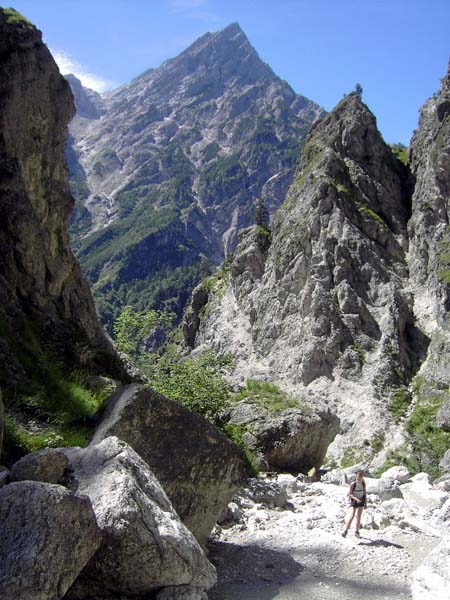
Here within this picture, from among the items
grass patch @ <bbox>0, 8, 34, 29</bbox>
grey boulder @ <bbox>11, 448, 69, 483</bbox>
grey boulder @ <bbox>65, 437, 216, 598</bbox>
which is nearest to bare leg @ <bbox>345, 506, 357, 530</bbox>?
grey boulder @ <bbox>65, 437, 216, 598</bbox>

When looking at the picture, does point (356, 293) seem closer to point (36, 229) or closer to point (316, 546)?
point (36, 229)

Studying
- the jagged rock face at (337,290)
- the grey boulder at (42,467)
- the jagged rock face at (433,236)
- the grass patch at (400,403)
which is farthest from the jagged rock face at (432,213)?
the grey boulder at (42,467)

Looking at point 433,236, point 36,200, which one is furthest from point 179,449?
point 433,236

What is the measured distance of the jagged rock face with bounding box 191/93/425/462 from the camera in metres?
48.0

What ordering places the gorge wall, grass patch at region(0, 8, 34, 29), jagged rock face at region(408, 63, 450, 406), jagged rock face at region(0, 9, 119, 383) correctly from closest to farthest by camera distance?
the gorge wall → jagged rock face at region(0, 9, 119, 383) → grass patch at region(0, 8, 34, 29) → jagged rock face at region(408, 63, 450, 406)

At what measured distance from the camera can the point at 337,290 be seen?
2089 inches

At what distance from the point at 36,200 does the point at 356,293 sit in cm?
3873

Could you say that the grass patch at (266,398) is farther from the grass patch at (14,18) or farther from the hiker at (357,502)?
the grass patch at (14,18)

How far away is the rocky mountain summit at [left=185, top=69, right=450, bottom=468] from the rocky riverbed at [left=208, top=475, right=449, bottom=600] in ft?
72.9

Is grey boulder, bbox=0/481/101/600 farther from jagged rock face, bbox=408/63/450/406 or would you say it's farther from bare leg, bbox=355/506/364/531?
jagged rock face, bbox=408/63/450/406

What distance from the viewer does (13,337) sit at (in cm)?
1155

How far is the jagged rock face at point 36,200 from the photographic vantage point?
606 inches

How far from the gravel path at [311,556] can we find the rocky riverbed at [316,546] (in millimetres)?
16

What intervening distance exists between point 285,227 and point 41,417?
55.8 meters
